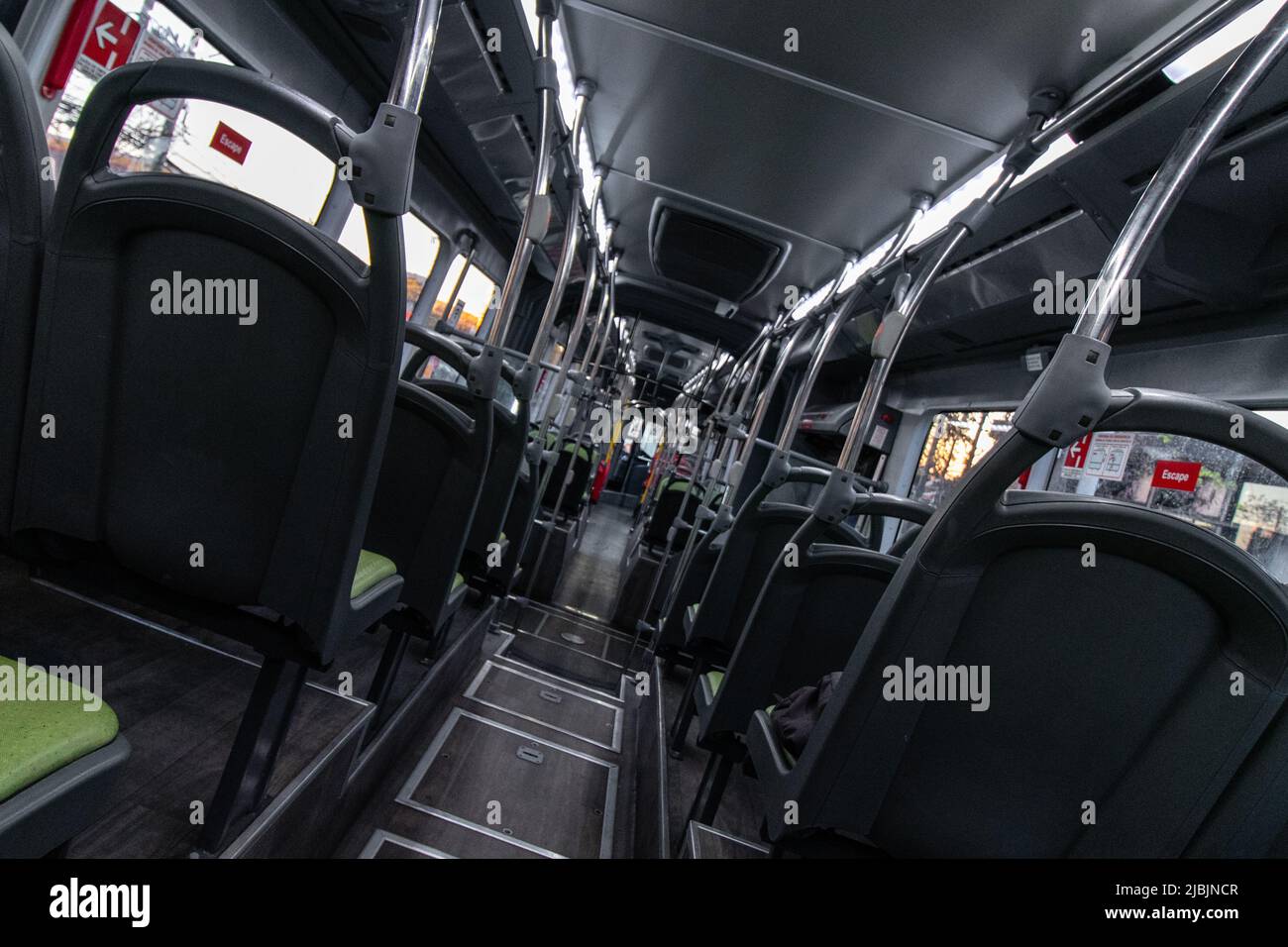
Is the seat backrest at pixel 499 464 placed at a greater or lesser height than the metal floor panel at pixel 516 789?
greater

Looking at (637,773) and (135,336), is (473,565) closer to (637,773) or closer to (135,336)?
(637,773)

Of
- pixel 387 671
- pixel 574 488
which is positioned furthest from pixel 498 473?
pixel 574 488

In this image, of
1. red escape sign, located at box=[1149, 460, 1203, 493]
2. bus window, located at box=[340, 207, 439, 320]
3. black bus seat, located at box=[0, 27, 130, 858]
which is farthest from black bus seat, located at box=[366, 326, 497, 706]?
red escape sign, located at box=[1149, 460, 1203, 493]

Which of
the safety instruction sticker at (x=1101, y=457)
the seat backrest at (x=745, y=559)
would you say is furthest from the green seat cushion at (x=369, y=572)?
the safety instruction sticker at (x=1101, y=457)

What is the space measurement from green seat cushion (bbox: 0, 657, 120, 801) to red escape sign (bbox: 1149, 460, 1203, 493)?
15.6 ft

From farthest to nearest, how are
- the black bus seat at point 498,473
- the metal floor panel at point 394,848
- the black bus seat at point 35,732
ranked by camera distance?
the black bus seat at point 498,473, the metal floor panel at point 394,848, the black bus seat at point 35,732

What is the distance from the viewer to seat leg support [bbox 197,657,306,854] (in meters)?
1.35

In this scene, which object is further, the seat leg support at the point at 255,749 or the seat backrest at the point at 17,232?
the seat leg support at the point at 255,749

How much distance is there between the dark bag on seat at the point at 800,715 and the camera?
1654mm

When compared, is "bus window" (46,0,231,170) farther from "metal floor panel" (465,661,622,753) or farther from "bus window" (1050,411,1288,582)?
"bus window" (1050,411,1288,582)

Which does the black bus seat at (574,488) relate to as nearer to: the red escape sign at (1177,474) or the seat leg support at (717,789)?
the red escape sign at (1177,474)

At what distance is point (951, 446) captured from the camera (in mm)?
7066

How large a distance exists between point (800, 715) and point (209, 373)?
1.45m
